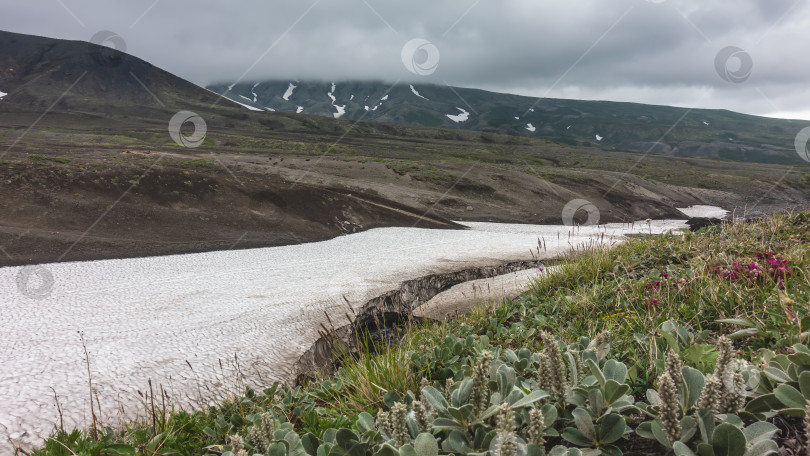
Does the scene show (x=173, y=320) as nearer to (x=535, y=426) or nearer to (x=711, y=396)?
(x=535, y=426)

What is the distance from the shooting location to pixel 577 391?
2.25m

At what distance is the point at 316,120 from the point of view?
498ft

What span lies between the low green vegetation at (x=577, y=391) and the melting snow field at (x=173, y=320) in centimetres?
138

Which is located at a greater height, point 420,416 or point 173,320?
point 420,416

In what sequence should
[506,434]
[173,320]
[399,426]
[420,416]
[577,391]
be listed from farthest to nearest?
[173,320]
[577,391]
[420,416]
[399,426]
[506,434]

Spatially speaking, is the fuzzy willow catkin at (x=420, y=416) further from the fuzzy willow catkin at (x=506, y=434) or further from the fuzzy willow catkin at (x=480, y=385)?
the fuzzy willow catkin at (x=506, y=434)

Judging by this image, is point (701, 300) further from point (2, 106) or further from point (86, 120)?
point (2, 106)

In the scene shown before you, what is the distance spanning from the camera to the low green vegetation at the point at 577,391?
6.02ft

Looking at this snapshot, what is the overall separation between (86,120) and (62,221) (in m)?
124

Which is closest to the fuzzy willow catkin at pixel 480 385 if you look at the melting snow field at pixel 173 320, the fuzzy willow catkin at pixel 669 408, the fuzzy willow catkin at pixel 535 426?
the fuzzy willow catkin at pixel 535 426

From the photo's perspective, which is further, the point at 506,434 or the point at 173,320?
the point at 173,320

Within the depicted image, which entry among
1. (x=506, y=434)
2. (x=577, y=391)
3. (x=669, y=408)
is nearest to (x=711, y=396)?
(x=669, y=408)

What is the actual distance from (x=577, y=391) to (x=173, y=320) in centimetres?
926

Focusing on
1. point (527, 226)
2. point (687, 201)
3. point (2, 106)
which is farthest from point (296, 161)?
point (2, 106)
